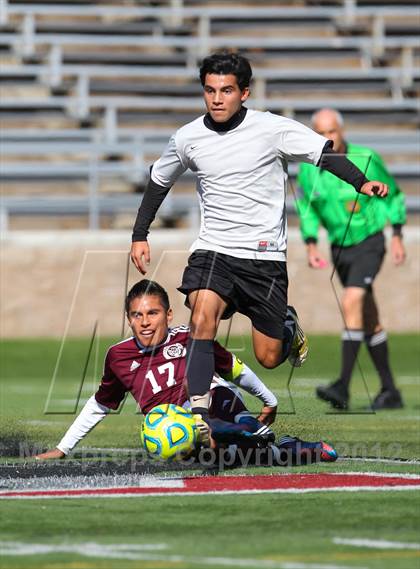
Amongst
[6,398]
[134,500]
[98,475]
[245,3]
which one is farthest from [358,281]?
[245,3]

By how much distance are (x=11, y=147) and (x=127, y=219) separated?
5.72 feet

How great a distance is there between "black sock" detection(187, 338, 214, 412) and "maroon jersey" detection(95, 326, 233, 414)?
262 mm

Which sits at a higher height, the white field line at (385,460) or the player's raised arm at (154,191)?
the player's raised arm at (154,191)

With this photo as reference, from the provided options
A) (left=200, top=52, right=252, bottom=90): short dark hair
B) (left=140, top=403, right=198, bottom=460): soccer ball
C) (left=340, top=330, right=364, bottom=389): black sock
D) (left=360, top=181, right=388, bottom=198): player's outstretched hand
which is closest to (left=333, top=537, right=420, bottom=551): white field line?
(left=140, top=403, right=198, bottom=460): soccer ball

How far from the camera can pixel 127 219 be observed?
59.6 feet

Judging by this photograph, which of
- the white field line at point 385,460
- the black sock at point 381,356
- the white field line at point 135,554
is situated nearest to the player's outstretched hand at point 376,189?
the white field line at point 385,460

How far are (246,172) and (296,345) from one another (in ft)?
3.52

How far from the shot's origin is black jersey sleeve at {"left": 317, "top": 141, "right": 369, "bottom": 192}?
652 cm

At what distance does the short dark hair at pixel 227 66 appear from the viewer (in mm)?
6559

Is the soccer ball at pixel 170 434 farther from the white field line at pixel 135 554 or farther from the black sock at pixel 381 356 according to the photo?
the black sock at pixel 381 356

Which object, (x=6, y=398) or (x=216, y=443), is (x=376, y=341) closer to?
(x=6, y=398)

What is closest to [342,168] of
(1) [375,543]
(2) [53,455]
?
(2) [53,455]

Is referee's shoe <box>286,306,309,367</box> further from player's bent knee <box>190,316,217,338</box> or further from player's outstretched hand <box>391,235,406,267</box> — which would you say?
player's outstretched hand <box>391,235,406,267</box>

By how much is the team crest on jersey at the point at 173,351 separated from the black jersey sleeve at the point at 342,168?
1102mm
